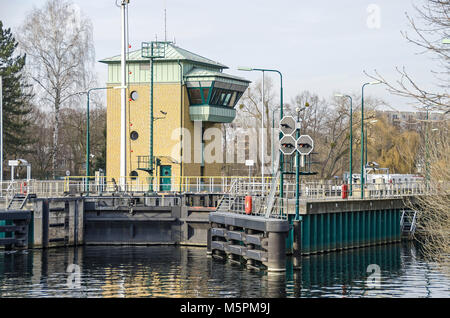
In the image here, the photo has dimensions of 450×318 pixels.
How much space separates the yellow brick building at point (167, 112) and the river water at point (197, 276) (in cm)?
1380

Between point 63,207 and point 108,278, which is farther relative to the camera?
point 63,207

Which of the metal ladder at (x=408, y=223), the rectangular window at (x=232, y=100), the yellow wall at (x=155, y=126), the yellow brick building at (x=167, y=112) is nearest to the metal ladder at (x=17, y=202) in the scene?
the yellow brick building at (x=167, y=112)

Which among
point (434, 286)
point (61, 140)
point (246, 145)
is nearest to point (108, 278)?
point (434, 286)

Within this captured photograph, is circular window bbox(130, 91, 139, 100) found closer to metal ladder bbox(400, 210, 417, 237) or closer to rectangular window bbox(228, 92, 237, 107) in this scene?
rectangular window bbox(228, 92, 237, 107)

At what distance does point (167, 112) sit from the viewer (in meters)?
52.6

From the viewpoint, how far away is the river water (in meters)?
25.7

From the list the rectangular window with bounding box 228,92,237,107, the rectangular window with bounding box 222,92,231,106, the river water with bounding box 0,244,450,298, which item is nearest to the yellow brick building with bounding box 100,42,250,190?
the rectangular window with bounding box 222,92,231,106

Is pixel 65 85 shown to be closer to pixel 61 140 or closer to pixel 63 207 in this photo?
pixel 61 140

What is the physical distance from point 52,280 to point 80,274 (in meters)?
1.86

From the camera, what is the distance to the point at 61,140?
265ft

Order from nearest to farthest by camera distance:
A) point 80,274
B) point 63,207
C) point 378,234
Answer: point 80,274, point 63,207, point 378,234

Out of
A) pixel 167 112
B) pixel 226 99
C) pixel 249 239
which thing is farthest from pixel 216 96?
pixel 249 239

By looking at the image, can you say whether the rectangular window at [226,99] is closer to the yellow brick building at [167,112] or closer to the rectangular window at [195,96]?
the yellow brick building at [167,112]

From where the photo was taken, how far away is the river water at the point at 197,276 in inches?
1013
